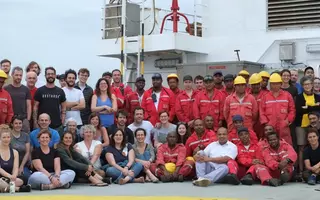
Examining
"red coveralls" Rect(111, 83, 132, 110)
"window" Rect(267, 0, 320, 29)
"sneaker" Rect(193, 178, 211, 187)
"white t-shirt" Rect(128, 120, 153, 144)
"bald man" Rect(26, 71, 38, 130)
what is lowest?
"sneaker" Rect(193, 178, 211, 187)

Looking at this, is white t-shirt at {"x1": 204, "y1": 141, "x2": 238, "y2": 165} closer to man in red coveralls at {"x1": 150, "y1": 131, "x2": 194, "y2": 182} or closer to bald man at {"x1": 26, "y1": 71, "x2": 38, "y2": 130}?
man in red coveralls at {"x1": 150, "y1": 131, "x2": 194, "y2": 182}

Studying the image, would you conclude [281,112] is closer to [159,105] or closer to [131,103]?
[159,105]

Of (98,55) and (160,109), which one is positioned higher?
(98,55)

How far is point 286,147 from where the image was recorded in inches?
400

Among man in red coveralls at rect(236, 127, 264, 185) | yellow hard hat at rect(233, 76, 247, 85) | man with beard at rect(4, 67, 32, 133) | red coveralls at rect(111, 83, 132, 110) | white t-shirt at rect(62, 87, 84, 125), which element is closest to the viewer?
man with beard at rect(4, 67, 32, 133)

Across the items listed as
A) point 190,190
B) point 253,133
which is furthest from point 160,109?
point 190,190

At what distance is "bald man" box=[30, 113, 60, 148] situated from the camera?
9977mm

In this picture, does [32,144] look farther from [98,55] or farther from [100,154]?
[98,55]

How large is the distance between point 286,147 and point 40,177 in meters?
4.02

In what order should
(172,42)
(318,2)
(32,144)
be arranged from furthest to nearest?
(172,42)
(318,2)
(32,144)

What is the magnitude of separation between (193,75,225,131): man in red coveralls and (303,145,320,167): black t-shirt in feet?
5.62

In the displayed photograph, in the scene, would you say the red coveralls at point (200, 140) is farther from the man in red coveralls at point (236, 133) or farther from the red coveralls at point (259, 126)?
the red coveralls at point (259, 126)

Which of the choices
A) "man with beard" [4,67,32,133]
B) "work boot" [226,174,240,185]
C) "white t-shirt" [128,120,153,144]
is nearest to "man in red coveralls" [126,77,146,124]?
"white t-shirt" [128,120,153,144]

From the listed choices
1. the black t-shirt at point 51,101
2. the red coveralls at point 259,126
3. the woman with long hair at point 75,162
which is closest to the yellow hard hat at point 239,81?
the red coveralls at point 259,126
